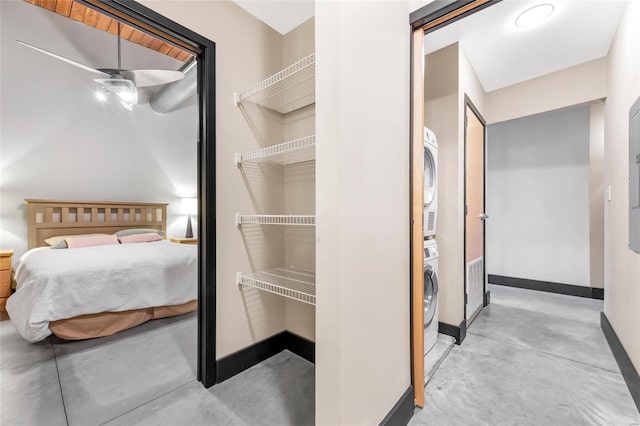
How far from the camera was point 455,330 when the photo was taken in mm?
2252

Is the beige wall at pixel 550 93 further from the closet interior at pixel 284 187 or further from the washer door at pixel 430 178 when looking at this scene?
the closet interior at pixel 284 187

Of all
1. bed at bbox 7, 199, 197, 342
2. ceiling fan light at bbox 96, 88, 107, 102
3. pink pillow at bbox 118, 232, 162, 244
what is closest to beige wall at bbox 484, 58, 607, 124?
bed at bbox 7, 199, 197, 342

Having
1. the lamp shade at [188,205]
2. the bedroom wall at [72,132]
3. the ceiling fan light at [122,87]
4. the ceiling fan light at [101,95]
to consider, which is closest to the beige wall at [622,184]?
the ceiling fan light at [122,87]

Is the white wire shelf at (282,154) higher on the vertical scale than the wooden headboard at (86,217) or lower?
higher

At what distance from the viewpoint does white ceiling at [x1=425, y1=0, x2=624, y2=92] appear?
6.31 ft

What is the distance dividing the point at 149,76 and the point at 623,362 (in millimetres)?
4406

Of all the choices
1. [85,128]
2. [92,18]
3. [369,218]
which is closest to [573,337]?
[369,218]

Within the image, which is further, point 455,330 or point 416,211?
point 455,330

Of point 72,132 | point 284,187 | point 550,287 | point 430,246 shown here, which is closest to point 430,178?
point 430,246

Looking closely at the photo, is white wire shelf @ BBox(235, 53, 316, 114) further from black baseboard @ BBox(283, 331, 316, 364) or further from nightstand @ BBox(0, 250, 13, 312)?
nightstand @ BBox(0, 250, 13, 312)

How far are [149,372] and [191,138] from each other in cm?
344

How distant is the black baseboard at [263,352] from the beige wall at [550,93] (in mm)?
3199

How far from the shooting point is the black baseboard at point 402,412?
1231mm

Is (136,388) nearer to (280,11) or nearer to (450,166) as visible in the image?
(280,11)
